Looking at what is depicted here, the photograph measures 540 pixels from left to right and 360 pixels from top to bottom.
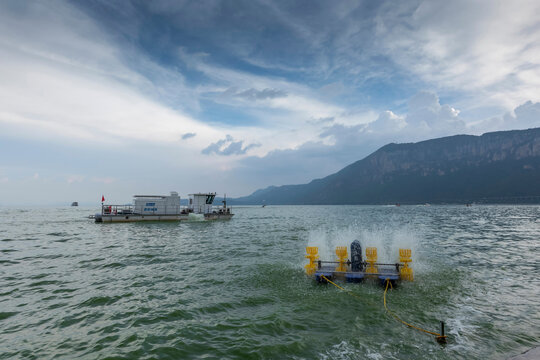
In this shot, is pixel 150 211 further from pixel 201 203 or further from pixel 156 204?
pixel 201 203

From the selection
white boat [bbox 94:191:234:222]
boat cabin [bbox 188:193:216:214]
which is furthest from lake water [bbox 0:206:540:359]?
boat cabin [bbox 188:193:216:214]

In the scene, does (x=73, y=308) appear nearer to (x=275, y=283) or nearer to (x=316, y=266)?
(x=275, y=283)

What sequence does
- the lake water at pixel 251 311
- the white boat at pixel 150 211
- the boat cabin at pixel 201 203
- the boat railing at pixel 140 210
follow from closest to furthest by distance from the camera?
the lake water at pixel 251 311
the white boat at pixel 150 211
the boat railing at pixel 140 210
the boat cabin at pixel 201 203

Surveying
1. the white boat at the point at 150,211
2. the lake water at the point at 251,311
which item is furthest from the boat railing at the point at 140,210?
the lake water at the point at 251,311

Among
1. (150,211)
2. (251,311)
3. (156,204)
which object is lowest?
(251,311)

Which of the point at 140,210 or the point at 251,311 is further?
the point at 140,210

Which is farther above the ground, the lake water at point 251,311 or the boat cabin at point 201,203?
the boat cabin at point 201,203

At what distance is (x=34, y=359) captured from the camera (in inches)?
304

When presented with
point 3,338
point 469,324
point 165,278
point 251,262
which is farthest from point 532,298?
point 3,338

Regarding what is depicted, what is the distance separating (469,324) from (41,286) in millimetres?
23191

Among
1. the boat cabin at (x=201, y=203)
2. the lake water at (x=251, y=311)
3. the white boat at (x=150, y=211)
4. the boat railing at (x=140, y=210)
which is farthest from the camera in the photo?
the boat cabin at (x=201, y=203)

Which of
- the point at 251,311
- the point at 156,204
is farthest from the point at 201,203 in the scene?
the point at 251,311

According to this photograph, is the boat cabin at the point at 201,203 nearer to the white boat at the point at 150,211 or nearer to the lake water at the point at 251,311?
the white boat at the point at 150,211

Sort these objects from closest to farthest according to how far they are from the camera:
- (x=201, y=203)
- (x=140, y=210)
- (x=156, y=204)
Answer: (x=140, y=210) → (x=156, y=204) → (x=201, y=203)
